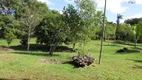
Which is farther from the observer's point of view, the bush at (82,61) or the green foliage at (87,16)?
the green foliage at (87,16)

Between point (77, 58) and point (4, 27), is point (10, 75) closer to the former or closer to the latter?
point (77, 58)

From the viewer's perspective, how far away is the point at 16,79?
1545cm

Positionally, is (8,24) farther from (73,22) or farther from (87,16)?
(87,16)

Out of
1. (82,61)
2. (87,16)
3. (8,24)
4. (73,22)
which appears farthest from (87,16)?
(8,24)

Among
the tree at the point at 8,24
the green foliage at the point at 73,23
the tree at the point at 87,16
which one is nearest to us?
the tree at the point at 87,16

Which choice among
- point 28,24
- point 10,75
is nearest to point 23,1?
point 28,24

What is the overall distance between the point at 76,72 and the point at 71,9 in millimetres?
10918

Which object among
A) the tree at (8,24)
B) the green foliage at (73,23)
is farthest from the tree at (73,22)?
the tree at (8,24)

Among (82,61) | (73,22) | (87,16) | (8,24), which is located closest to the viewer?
(82,61)

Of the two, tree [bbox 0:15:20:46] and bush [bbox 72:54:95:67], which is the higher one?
tree [bbox 0:15:20:46]

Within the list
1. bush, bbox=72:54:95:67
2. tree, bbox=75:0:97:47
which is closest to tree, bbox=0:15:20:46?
tree, bbox=75:0:97:47

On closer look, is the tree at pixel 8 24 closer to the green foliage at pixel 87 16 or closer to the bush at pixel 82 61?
the green foliage at pixel 87 16

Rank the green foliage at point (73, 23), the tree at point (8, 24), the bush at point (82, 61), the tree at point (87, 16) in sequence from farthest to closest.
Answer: the tree at point (8, 24)
the green foliage at point (73, 23)
the tree at point (87, 16)
the bush at point (82, 61)

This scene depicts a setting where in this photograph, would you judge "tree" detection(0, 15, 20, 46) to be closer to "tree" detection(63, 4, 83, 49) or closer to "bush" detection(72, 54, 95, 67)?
"tree" detection(63, 4, 83, 49)
